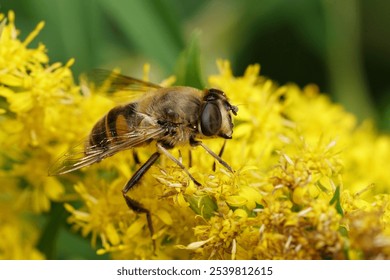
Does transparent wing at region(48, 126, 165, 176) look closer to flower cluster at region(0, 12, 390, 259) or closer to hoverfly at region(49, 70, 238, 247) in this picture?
hoverfly at region(49, 70, 238, 247)

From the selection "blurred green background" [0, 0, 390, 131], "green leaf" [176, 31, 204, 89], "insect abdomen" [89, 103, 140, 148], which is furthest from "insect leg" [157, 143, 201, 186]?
"blurred green background" [0, 0, 390, 131]

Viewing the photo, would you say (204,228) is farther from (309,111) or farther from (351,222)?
(309,111)

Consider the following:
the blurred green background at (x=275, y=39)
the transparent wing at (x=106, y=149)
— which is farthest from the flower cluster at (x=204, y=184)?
the blurred green background at (x=275, y=39)

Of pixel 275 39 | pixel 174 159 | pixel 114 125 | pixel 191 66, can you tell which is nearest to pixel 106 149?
pixel 114 125

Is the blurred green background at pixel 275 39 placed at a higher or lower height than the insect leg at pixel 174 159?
higher

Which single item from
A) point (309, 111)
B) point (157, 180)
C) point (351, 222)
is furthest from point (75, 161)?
point (309, 111)

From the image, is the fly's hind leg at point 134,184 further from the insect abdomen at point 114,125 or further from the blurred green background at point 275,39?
the blurred green background at point 275,39

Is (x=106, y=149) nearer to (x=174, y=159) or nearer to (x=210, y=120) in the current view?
(x=174, y=159)
